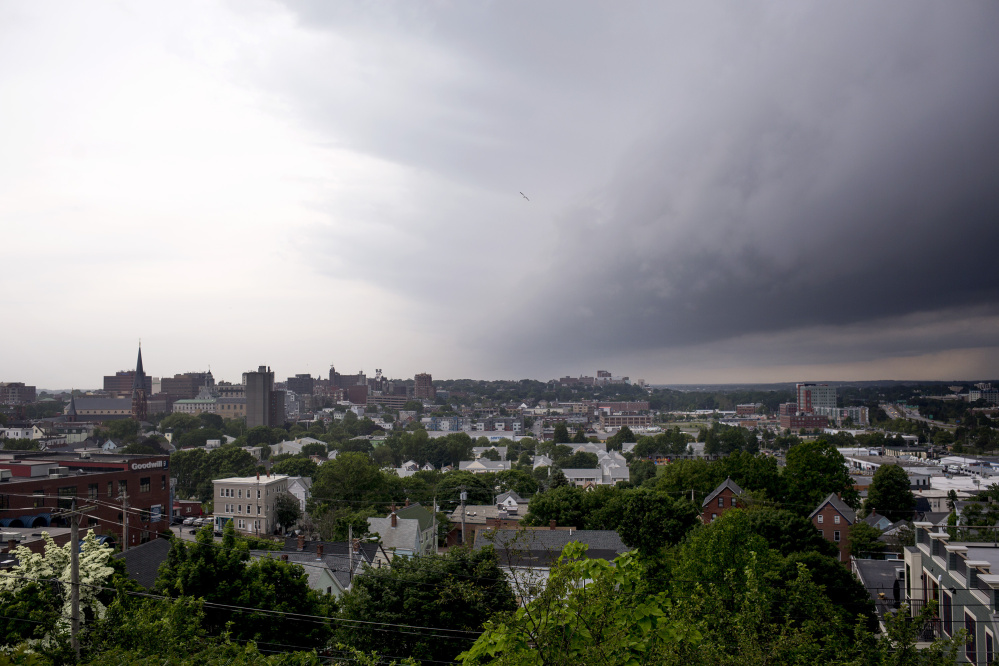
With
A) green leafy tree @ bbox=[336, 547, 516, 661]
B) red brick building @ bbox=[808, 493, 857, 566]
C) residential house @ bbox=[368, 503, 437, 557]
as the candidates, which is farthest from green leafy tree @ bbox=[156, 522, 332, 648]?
red brick building @ bbox=[808, 493, 857, 566]

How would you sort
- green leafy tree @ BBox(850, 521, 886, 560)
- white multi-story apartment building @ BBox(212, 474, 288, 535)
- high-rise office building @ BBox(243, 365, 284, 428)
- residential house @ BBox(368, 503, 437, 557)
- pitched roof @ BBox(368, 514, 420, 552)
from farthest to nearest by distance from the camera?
high-rise office building @ BBox(243, 365, 284, 428), white multi-story apartment building @ BBox(212, 474, 288, 535), green leafy tree @ BBox(850, 521, 886, 560), pitched roof @ BBox(368, 514, 420, 552), residential house @ BBox(368, 503, 437, 557)

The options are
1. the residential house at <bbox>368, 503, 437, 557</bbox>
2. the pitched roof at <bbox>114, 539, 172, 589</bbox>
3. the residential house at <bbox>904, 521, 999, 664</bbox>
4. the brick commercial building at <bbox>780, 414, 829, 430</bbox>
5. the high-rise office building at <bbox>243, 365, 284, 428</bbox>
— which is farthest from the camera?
the brick commercial building at <bbox>780, 414, 829, 430</bbox>

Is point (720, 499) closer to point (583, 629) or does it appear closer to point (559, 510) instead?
point (559, 510)

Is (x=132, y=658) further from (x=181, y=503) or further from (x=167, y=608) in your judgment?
(x=181, y=503)

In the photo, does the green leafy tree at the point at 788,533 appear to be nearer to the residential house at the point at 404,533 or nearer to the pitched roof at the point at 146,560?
the residential house at the point at 404,533

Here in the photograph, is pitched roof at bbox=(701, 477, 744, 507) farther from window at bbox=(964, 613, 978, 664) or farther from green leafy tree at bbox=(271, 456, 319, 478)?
green leafy tree at bbox=(271, 456, 319, 478)

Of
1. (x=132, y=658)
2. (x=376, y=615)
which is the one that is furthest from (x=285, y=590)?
(x=132, y=658)

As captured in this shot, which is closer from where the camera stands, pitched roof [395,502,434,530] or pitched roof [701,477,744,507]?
pitched roof [395,502,434,530]
